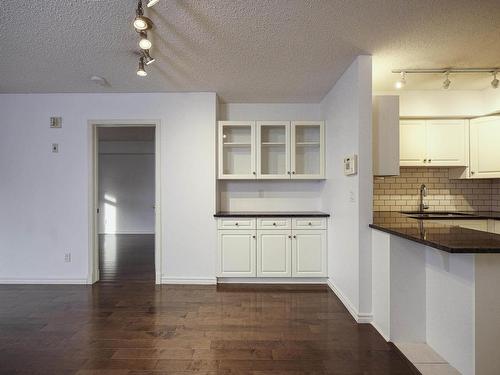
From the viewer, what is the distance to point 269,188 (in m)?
Result: 3.98

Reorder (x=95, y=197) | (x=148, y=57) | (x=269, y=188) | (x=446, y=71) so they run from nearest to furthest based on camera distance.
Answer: (x=148, y=57) → (x=446, y=71) → (x=95, y=197) → (x=269, y=188)

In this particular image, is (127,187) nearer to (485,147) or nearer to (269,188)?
(269,188)

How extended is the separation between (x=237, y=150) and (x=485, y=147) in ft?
10.2

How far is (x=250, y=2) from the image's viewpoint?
182 centimetres

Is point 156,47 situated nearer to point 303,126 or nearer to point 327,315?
point 303,126

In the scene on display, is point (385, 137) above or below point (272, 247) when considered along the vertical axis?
above

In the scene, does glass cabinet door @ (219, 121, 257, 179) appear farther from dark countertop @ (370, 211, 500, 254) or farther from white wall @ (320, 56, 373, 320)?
dark countertop @ (370, 211, 500, 254)

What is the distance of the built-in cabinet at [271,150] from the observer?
365cm

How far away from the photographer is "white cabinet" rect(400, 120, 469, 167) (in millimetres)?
3379

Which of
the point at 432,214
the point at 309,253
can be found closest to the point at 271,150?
the point at 309,253

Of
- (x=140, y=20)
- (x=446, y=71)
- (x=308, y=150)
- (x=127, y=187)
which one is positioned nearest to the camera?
(x=140, y=20)

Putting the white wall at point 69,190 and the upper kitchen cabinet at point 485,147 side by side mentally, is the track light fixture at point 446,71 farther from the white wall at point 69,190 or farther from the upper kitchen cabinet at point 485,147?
the white wall at point 69,190

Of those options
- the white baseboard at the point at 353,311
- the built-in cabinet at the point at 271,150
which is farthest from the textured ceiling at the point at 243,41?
the white baseboard at the point at 353,311

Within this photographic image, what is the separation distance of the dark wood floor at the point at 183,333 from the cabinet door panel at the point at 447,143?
84.5 inches
